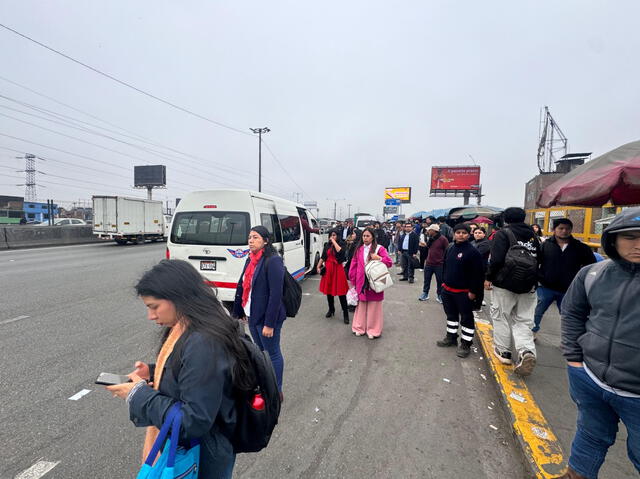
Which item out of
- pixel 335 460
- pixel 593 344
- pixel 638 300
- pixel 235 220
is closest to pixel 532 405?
pixel 593 344

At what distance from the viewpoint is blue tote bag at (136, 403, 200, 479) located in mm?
1089

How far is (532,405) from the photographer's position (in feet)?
8.77

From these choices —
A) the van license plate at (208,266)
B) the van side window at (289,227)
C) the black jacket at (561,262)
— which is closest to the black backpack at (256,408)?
the black jacket at (561,262)

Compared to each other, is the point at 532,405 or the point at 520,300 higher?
the point at 520,300

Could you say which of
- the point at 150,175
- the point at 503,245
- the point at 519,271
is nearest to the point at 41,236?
the point at 503,245

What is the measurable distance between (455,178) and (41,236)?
40159 mm

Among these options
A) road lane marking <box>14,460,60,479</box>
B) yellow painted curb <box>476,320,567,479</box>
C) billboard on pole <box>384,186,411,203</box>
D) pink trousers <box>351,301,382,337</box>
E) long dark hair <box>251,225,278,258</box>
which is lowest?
road lane marking <box>14,460,60,479</box>

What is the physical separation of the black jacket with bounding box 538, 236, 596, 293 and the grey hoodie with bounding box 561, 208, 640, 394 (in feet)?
6.91

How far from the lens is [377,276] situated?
169 inches

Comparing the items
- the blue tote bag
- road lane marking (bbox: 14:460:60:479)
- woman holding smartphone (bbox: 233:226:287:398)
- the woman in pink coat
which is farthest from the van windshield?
the blue tote bag

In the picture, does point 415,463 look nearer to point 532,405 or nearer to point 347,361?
point 532,405

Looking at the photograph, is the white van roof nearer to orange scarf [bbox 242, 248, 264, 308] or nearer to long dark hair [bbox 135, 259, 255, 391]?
orange scarf [bbox 242, 248, 264, 308]

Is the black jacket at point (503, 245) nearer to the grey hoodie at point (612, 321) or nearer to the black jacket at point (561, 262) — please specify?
the black jacket at point (561, 262)

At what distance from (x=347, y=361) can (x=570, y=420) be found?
2.15m
